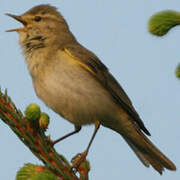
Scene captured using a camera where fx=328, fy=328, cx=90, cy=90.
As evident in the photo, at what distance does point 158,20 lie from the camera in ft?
7.31

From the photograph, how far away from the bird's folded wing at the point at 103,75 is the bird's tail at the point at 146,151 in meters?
0.14

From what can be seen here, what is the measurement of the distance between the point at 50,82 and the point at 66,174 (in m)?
1.99

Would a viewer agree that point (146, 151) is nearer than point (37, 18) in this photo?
Yes

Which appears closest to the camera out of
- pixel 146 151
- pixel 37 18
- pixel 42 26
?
pixel 146 151

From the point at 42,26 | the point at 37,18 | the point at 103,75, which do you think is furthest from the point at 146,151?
the point at 37,18

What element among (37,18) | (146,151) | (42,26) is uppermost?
(37,18)

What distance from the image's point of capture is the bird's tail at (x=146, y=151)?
14.8 feet

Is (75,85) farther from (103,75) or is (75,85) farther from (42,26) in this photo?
(42,26)

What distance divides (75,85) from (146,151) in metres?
1.62

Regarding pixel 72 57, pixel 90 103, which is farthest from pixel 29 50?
pixel 90 103

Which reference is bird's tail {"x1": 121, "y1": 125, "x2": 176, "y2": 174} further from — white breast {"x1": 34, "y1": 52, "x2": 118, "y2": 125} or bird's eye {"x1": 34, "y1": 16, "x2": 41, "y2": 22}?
bird's eye {"x1": 34, "y1": 16, "x2": 41, "y2": 22}

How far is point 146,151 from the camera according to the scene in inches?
197

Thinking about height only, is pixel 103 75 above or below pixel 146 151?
above

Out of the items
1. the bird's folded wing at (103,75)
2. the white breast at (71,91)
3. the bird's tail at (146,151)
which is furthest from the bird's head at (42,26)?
the bird's tail at (146,151)
